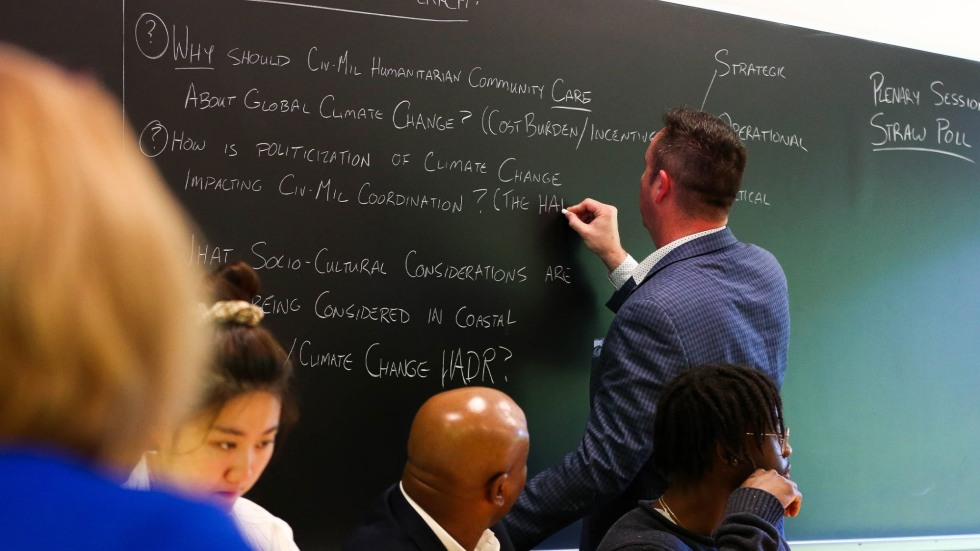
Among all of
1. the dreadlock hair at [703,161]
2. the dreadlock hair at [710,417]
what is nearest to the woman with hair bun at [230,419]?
the dreadlock hair at [710,417]

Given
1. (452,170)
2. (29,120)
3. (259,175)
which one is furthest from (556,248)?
(29,120)

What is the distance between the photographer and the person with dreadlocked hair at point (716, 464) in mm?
1956

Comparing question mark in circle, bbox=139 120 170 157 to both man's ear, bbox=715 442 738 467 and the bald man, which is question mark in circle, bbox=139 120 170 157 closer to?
the bald man

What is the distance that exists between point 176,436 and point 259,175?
0.94 meters

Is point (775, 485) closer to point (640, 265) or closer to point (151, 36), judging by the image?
point (640, 265)

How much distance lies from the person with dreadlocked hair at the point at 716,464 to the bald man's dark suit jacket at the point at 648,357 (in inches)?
12.3

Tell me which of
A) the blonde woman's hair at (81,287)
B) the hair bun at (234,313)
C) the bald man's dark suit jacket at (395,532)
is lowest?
the bald man's dark suit jacket at (395,532)

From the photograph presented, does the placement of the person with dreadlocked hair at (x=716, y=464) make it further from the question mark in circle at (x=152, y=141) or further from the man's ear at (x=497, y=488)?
the question mark in circle at (x=152, y=141)

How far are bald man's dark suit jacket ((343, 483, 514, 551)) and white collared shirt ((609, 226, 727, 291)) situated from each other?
3.52ft

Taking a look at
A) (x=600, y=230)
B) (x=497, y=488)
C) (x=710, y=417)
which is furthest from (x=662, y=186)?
(x=497, y=488)

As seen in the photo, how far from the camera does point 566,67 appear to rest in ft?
9.26

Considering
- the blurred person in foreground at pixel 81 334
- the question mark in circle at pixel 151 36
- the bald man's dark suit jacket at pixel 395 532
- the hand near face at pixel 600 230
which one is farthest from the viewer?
the hand near face at pixel 600 230

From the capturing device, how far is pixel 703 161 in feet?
8.50

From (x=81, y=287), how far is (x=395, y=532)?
52.6 inches
